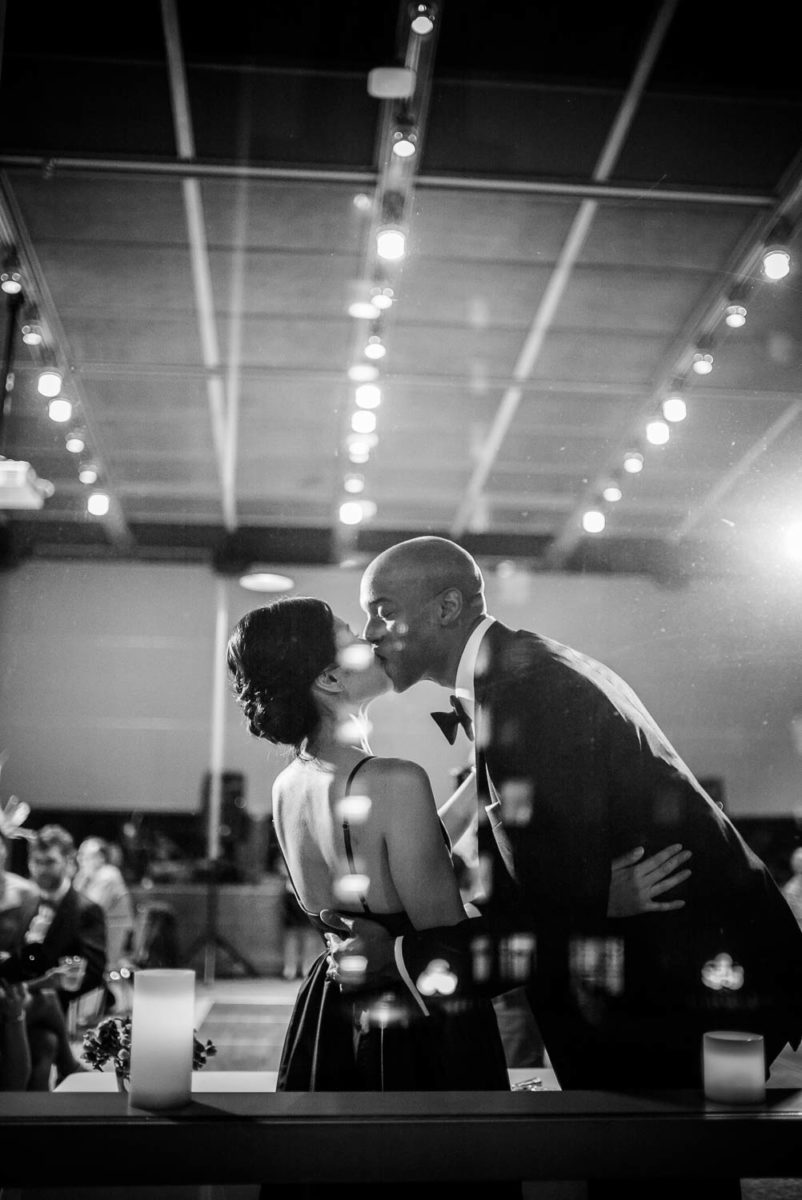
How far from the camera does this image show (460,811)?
1891 mm

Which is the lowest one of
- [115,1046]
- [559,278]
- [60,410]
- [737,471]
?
[115,1046]

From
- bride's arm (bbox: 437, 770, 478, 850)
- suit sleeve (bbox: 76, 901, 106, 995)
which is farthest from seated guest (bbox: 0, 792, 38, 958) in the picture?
bride's arm (bbox: 437, 770, 478, 850)

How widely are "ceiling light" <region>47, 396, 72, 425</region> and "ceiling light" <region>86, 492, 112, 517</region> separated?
19 centimetres

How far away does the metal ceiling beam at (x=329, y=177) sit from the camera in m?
2.32

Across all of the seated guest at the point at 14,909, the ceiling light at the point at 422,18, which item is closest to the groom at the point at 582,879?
the ceiling light at the point at 422,18

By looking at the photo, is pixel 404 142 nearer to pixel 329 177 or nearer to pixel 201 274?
pixel 329 177

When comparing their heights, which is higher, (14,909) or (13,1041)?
(14,909)

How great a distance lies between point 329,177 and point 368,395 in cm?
67

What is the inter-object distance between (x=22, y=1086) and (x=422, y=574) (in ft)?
7.54

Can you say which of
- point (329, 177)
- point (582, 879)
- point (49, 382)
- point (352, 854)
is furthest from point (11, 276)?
point (582, 879)

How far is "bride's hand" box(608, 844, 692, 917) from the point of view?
1.89 m

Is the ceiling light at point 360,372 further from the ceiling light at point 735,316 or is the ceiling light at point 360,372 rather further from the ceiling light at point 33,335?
the ceiling light at point 735,316

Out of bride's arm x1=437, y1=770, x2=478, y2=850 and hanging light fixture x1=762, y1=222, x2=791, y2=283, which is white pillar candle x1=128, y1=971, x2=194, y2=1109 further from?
hanging light fixture x1=762, y1=222, x2=791, y2=283

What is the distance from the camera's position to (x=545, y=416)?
2.23 meters
